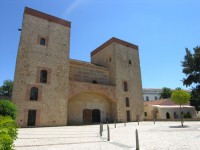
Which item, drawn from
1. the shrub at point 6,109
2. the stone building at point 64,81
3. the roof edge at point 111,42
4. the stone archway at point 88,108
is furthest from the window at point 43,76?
the roof edge at point 111,42

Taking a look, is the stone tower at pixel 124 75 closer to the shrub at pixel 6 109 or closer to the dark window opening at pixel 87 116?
the dark window opening at pixel 87 116

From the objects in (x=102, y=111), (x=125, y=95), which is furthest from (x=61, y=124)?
(x=125, y=95)

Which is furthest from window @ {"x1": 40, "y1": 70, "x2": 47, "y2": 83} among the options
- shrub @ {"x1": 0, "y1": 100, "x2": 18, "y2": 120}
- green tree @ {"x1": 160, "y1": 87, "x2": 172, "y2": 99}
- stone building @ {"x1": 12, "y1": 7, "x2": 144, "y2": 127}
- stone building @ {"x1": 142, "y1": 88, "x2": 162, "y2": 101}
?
stone building @ {"x1": 142, "y1": 88, "x2": 162, "y2": 101}

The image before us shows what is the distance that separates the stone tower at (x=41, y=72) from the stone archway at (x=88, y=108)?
2.85 meters

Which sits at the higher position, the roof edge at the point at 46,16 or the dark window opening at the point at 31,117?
the roof edge at the point at 46,16

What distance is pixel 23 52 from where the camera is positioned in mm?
19859

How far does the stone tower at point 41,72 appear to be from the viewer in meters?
18.7

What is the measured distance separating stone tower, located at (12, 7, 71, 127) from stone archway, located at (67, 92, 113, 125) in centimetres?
285

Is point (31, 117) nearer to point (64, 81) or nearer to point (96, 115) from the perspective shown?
point (64, 81)

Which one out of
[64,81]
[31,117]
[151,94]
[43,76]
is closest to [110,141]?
[31,117]

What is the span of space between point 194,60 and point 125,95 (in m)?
13.5

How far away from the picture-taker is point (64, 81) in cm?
2178

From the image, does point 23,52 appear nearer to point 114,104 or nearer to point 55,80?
point 55,80

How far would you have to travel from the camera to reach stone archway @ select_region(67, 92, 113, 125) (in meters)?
23.6
